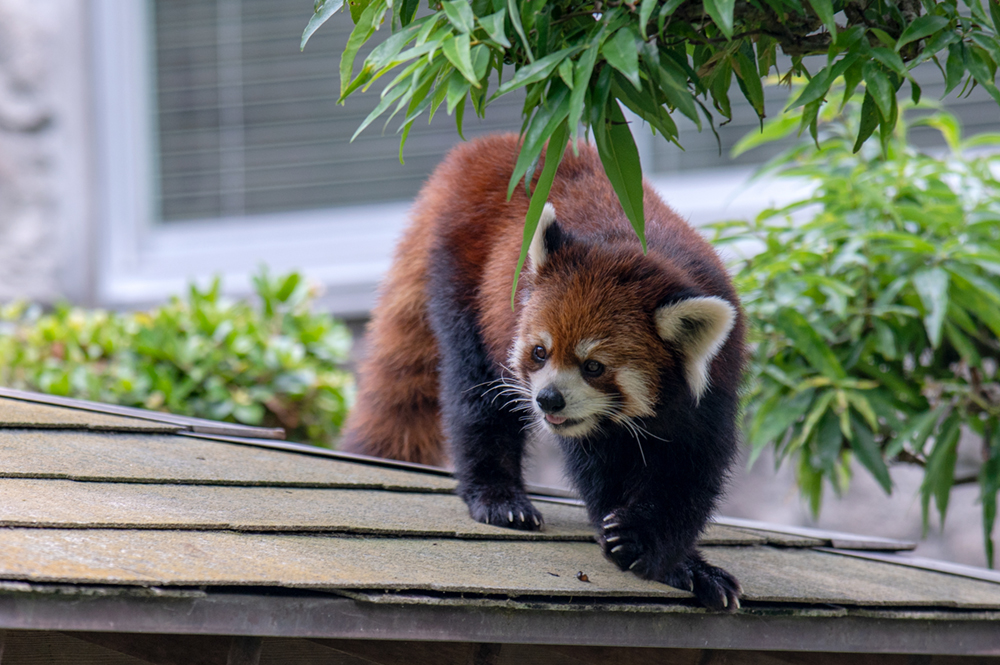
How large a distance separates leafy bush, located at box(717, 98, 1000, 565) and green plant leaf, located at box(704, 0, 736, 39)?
5.83 ft

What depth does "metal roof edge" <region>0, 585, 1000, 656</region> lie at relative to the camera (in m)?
1.38

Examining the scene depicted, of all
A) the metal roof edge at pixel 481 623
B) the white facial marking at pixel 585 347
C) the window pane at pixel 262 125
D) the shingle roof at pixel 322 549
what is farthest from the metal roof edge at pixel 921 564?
the window pane at pixel 262 125

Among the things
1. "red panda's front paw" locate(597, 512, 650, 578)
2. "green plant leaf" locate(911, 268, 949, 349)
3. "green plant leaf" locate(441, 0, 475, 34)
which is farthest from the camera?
"green plant leaf" locate(911, 268, 949, 349)

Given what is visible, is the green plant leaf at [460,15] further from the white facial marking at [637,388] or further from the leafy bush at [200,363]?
the leafy bush at [200,363]

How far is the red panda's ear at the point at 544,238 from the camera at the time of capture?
7.88 feet

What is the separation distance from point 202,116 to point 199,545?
5.15 meters

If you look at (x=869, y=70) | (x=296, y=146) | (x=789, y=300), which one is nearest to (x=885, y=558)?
(x=789, y=300)

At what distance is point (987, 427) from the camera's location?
3311mm

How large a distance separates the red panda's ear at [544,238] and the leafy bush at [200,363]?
2191 mm

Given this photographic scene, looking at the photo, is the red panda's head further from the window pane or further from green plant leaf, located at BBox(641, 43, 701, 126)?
the window pane

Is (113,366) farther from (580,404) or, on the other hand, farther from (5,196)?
(580,404)

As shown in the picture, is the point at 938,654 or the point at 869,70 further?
the point at 938,654

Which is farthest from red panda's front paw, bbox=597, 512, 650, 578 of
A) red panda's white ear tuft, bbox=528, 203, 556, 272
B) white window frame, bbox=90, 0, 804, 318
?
white window frame, bbox=90, 0, 804, 318

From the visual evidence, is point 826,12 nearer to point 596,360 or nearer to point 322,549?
point 596,360
